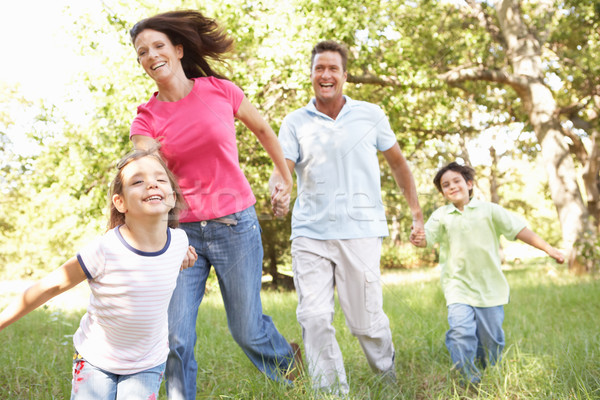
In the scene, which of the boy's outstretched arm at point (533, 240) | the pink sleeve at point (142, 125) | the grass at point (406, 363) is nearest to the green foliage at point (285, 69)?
the grass at point (406, 363)

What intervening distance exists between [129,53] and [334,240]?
8.16 m

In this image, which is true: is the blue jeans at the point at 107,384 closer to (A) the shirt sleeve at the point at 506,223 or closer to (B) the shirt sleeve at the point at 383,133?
(B) the shirt sleeve at the point at 383,133

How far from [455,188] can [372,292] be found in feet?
3.85

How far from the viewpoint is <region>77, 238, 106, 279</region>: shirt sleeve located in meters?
2.20

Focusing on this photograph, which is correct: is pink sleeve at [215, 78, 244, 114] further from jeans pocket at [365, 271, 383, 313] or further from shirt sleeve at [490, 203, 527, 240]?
shirt sleeve at [490, 203, 527, 240]

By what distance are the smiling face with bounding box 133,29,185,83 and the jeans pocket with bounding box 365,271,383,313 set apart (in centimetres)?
167

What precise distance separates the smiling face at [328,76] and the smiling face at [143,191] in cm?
147

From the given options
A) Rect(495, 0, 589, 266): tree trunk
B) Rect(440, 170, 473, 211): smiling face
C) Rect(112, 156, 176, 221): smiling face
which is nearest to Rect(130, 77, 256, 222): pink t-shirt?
Rect(112, 156, 176, 221): smiling face

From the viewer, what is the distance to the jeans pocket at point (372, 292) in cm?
349

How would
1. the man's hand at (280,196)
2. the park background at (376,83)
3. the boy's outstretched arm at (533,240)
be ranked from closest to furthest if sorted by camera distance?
1. the man's hand at (280,196)
2. the boy's outstretched arm at (533,240)
3. the park background at (376,83)

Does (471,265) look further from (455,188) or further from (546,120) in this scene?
(546,120)

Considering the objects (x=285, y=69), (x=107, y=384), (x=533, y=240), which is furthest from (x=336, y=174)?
(x=285, y=69)

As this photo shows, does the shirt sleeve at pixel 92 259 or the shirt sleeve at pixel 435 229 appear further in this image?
the shirt sleeve at pixel 435 229

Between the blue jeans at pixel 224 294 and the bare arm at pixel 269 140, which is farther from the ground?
the bare arm at pixel 269 140
